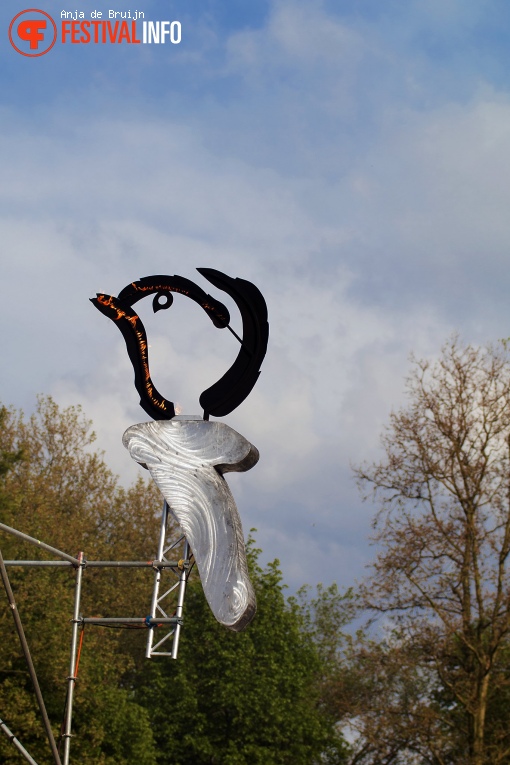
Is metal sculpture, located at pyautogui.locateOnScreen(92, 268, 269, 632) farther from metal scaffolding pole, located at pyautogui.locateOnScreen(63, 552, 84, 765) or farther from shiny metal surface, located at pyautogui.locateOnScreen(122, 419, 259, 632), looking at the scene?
metal scaffolding pole, located at pyautogui.locateOnScreen(63, 552, 84, 765)

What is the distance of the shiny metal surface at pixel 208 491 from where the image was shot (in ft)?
35.8

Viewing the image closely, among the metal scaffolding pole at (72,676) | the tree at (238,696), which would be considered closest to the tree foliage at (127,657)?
the tree at (238,696)

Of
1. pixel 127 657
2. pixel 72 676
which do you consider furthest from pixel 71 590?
pixel 72 676

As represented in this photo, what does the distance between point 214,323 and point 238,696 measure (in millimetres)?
20295

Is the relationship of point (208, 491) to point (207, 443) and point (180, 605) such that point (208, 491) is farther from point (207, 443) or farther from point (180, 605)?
point (180, 605)

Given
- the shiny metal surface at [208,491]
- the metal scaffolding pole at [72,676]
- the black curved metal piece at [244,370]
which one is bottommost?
the metal scaffolding pole at [72,676]

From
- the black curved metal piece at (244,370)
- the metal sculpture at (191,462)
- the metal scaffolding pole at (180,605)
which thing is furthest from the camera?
the black curved metal piece at (244,370)

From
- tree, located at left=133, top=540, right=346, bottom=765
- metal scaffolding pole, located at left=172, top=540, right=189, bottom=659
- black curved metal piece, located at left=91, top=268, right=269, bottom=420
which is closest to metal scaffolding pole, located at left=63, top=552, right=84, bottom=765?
metal scaffolding pole, located at left=172, top=540, right=189, bottom=659

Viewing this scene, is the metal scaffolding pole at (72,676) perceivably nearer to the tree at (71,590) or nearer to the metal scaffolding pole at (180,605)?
the metal scaffolding pole at (180,605)

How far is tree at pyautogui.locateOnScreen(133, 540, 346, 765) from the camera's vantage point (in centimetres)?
2991

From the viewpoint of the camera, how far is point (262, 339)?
1191 centimetres

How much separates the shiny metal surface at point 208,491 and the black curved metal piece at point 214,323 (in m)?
0.30

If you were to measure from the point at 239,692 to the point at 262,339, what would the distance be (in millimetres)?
20524

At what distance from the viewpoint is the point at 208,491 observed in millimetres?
11539
